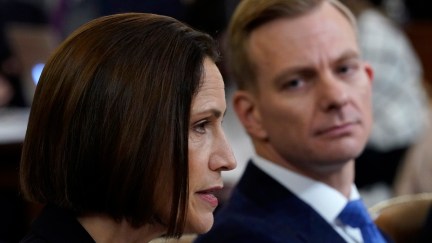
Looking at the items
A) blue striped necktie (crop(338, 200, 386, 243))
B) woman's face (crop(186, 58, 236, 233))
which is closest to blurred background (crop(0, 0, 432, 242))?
blue striped necktie (crop(338, 200, 386, 243))

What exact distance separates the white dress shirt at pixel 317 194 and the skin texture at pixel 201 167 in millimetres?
738

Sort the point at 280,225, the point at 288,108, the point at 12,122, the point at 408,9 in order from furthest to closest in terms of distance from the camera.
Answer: the point at 408,9, the point at 12,122, the point at 288,108, the point at 280,225

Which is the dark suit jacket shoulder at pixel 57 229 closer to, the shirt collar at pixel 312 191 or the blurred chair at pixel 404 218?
the shirt collar at pixel 312 191

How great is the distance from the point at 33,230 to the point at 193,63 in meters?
0.40

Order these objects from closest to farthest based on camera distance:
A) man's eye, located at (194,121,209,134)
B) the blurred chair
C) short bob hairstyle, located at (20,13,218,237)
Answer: short bob hairstyle, located at (20,13,218,237), man's eye, located at (194,121,209,134), the blurred chair

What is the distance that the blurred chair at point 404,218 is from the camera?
9.05 ft

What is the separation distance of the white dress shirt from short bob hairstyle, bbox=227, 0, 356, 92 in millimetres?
228

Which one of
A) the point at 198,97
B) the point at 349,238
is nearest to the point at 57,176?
the point at 198,97

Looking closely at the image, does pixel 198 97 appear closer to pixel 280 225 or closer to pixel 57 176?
pixel 57 176

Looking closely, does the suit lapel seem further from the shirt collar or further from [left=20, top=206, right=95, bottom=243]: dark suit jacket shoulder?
[left=20, top=206, right=95, bottom=243]: dark suit jacket shoulder

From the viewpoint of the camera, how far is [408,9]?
6930mm

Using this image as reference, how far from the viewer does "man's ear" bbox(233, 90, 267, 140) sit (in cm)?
261

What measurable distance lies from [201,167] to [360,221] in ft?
2.76

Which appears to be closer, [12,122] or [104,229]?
[104,229]
